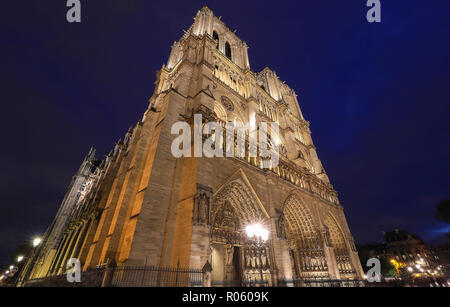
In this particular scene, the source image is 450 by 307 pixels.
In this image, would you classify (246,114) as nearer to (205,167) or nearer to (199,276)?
(205,167)

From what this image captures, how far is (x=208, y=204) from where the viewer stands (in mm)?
9133

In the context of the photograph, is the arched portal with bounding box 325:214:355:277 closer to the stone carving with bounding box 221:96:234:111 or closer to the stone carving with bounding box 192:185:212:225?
the stone carving with bounding box 192:185:212:225

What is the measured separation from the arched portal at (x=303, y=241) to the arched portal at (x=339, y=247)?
167cm

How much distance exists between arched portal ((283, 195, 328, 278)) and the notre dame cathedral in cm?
7

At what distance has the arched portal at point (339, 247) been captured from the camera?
54.0 feet

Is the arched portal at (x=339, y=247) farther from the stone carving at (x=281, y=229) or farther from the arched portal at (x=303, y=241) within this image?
the stone carving at (x=281, y=229)

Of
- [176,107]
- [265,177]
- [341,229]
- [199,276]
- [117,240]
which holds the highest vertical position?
[176,107]

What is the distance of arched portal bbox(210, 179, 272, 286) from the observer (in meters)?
10.7

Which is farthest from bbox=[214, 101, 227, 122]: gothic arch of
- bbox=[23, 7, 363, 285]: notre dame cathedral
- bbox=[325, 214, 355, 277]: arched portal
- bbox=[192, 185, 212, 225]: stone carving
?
bbox=[325, 214, 355, 277]: arched portal

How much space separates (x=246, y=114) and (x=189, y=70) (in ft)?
21.9

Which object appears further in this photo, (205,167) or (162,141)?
(162,141)

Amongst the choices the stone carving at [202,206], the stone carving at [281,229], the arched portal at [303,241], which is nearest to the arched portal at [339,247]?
the arched portal at [303,241]
